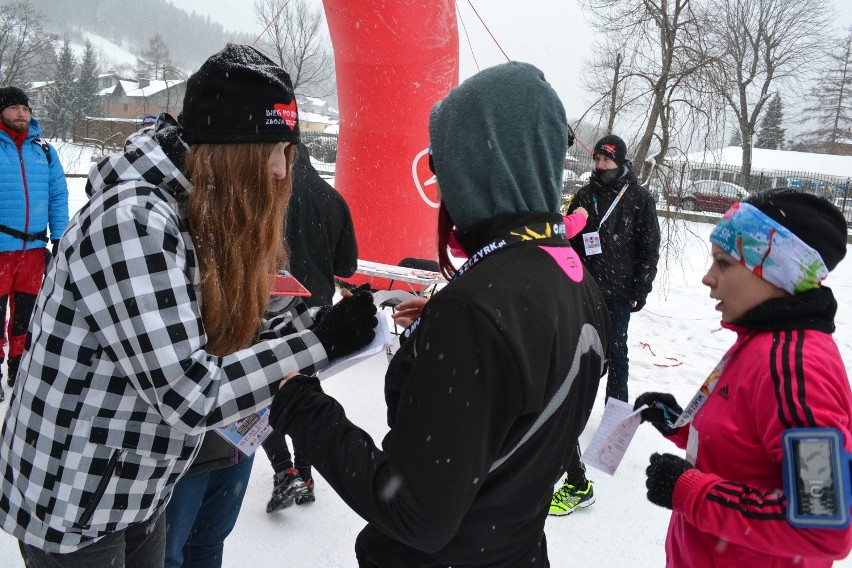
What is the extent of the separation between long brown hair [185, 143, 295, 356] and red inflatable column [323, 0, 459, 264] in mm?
5163

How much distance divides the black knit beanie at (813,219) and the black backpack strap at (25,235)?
15.7ft

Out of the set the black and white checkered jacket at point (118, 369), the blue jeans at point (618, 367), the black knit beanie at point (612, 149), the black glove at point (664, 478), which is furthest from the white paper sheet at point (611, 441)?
the black knit beanie at point (612, 149)

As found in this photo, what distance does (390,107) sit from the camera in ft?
21.7

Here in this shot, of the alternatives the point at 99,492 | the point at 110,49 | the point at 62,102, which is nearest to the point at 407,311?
A: the point at 99,492

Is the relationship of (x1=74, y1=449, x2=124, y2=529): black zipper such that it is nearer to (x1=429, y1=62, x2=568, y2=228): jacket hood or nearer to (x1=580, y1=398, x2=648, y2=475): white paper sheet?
(x1=429, y1=62, x2=568, y2=228): jacket hood

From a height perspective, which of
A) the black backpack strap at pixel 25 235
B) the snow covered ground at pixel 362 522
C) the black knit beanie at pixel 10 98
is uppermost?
the black knit beanie at pixel 10 98

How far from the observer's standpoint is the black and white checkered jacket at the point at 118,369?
118cm

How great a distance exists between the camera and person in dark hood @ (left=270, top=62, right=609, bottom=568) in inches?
37.7

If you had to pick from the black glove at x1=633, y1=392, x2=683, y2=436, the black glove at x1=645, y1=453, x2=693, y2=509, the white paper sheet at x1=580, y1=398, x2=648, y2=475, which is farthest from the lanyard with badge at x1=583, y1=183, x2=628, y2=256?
the black glove at x1=645, y1=453, x2=693, y2=509

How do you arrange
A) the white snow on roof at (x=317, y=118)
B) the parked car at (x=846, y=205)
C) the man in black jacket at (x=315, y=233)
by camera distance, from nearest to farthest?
the man in black jacket at (x=315, y=233) → the parked car at (x=846, y=205) → the white snow on roof at (x=317, y=118)

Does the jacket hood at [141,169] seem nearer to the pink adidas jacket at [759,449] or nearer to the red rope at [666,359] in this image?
the pink adidas jacket at [759,449]

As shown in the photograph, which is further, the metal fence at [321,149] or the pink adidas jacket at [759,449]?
the metal fence at [321,149]

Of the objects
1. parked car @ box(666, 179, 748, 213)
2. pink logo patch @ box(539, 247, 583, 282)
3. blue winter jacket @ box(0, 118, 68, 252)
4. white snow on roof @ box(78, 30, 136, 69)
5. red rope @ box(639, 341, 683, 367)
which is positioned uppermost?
white snow on roof @ box(78, 30, 136, 69)

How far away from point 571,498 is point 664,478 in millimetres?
1899
